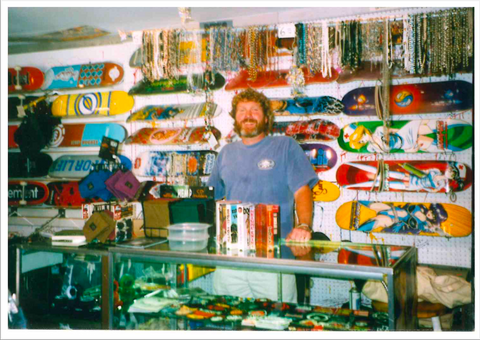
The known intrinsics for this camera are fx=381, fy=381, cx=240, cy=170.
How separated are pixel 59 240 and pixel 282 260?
5.75 feet

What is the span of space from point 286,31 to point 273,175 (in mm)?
1369

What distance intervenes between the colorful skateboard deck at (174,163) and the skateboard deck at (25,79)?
174 cm

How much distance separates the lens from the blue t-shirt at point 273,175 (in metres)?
2.71

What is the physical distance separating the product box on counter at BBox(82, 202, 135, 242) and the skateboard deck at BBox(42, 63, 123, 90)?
221 cm

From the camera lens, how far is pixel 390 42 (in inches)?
125

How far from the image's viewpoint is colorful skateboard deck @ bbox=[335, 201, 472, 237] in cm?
326

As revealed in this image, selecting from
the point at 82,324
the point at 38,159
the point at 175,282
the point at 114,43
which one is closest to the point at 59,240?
the point at 82,324

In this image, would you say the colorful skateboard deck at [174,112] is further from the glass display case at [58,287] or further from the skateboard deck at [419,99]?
the glass display case at [58,287]

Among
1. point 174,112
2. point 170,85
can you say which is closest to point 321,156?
point 174,112

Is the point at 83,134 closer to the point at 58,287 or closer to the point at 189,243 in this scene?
the point at 58,287

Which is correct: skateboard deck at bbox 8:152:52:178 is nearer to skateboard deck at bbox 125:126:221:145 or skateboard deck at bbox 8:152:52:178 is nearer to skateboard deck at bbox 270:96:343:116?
skateboard deck at bbox 125:126:221:145

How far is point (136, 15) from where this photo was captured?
3.82 meters

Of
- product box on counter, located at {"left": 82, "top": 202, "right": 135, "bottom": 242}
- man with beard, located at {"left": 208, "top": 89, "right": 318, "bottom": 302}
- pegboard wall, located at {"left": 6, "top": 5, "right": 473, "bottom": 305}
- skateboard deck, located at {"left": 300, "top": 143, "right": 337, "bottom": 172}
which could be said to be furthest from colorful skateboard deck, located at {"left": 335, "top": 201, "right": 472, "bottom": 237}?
product box on counter, located at {"left": 82, "top": 202, "right": 135, "bottom": 242}

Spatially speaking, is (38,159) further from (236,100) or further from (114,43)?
(236,100)
